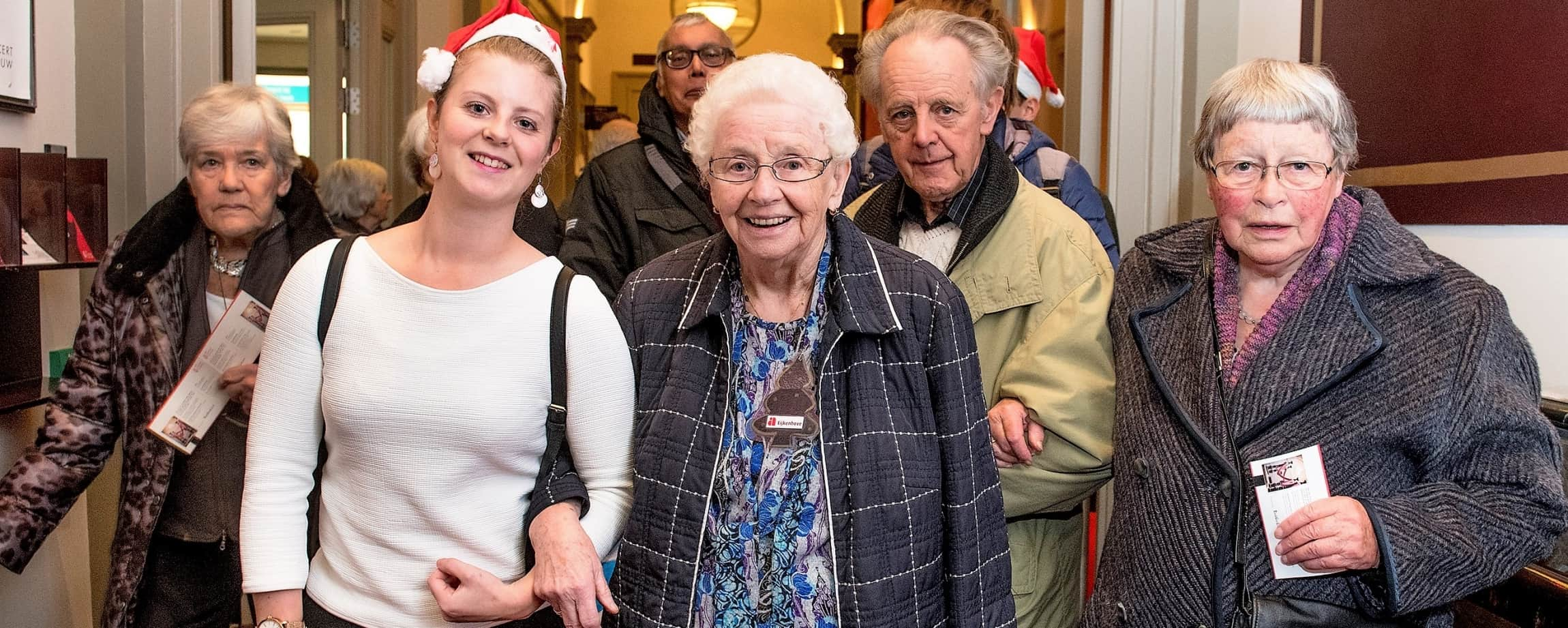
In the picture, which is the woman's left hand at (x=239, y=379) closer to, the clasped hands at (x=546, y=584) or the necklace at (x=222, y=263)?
the necklace at (x=222, y=263)

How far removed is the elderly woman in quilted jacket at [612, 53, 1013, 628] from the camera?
1762 millimetres

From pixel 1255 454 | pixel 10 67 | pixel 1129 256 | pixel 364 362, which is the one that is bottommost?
pixel 1255 454

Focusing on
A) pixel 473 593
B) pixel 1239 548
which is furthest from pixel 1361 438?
pixel 473 593

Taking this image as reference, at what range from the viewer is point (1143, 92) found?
3336 mm

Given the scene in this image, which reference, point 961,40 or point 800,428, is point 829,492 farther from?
point 961,40

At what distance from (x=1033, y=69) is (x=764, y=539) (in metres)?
2.04

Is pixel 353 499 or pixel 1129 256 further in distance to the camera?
pixel 1129 256

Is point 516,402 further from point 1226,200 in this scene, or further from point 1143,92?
point 1143,92

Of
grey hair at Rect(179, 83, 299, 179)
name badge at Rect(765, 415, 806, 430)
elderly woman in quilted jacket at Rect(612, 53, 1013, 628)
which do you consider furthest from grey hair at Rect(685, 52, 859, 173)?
grey hair at Rect(179, 83, 299, 179)

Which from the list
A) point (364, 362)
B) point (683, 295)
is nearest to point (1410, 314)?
point (683, 295)

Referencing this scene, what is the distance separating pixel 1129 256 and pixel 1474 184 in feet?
2.09

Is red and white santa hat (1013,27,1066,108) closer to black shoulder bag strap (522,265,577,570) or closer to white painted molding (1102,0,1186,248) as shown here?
white painted molding (1102,0,1186,248)

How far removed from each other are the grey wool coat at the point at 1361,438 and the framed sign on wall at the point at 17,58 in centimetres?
262

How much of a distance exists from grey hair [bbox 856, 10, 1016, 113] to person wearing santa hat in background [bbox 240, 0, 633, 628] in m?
0.88
